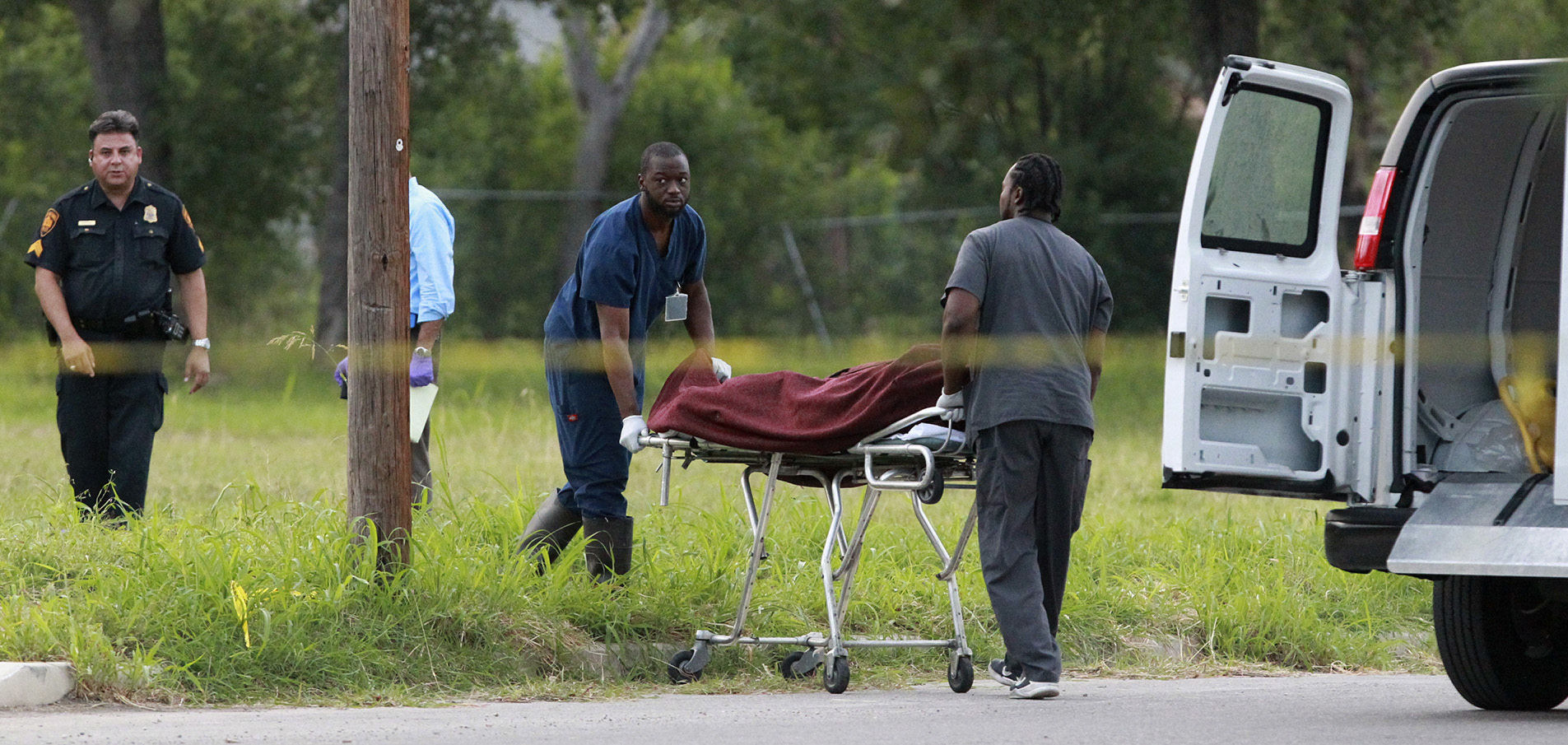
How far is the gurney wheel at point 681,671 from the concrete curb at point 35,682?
6.01 feet

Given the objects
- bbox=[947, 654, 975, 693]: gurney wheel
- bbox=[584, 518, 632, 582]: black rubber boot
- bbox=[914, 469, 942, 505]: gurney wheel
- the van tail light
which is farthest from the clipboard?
the van tail light

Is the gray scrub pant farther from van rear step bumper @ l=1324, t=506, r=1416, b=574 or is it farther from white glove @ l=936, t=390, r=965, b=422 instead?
van rear step bumper @ l=1324, t=506, r=1416, b=574

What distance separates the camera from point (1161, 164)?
2384 cm

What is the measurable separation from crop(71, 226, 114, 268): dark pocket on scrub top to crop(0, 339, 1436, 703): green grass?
0.94 metres

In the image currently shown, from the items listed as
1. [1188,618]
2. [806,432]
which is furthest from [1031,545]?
[1188,618]

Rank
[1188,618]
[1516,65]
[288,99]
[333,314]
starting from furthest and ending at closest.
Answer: [288,99]
[333,314]
[1188,618]
[1516,65]

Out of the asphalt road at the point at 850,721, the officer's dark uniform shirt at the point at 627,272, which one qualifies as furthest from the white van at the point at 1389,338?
the officer's dark uniform shirt at the point at 627,272

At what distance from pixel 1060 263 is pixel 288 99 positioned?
1792cm

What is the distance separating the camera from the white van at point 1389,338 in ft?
19.6

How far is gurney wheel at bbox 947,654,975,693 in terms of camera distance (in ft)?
21.3

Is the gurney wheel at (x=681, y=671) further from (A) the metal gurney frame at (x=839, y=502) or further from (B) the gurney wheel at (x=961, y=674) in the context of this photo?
(B) the gurney wheel at (x=961, y=674)

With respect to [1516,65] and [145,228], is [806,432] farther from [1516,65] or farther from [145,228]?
[145,228]

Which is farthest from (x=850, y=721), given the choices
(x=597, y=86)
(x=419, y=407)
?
(x=597, y=86)

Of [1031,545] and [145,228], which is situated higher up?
[145,228]
